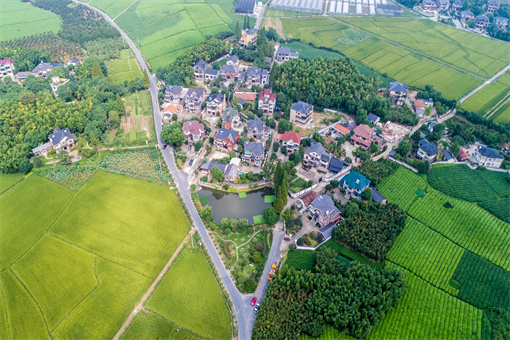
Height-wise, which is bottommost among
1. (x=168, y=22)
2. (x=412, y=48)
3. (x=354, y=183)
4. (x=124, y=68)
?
(x=124, y=68)

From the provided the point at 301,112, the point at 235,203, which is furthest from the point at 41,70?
the point at 301,112

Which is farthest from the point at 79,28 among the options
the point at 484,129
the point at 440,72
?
the point at 484,129

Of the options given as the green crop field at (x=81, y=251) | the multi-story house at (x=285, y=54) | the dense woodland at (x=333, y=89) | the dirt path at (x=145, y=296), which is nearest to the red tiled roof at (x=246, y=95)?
the dense woodland at (x=333, y=89)

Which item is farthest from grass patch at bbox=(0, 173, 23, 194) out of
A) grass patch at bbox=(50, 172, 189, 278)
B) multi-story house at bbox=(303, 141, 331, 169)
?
multi-story house at bbox=(303, 141, 331, 169)

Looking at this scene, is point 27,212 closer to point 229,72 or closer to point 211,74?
point 211,74

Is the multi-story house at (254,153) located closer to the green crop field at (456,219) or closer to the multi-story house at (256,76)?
the green crop field at (456,219)

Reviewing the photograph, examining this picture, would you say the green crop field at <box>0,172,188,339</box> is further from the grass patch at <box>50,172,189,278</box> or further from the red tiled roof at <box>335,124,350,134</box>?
the red tiled roof at <box>335,124,350,134</box>
